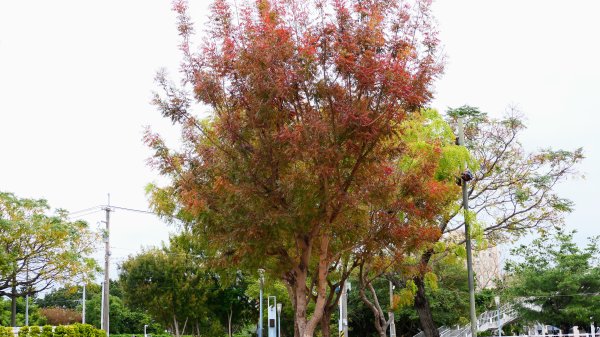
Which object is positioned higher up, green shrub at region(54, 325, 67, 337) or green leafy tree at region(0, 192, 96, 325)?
green leafy tree at region(0, 192, 96, 325)

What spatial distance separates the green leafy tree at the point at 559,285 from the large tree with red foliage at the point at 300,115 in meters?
26.3

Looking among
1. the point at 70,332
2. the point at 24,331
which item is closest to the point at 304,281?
the point at 24,331

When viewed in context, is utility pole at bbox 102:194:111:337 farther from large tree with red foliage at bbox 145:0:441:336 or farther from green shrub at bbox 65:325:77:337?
large tree with red foliage at bbox 145:0:441:336

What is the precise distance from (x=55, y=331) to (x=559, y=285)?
25.0 m

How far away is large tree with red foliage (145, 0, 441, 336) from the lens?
34.8 ft

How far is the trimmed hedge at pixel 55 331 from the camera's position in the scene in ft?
71.7

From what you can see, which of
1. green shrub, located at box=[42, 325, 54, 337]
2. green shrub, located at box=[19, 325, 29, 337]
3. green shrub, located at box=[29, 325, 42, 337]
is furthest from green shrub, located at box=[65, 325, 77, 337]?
green shrub, located at box=[19, 325, 29, 337]

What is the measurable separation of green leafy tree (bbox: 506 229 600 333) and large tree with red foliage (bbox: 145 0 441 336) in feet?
86.4

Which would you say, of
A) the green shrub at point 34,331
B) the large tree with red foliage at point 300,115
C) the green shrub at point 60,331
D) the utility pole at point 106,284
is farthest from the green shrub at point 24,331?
the large tree with red foliage at point 300,115

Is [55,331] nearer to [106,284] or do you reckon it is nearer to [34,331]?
[34,331]

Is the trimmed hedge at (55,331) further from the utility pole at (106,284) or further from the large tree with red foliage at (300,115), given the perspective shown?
the large tree with red foliage at (300,115)

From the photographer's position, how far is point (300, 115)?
37.1 feet

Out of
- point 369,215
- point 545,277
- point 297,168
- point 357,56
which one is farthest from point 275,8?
point 545,277

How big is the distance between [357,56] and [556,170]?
53.0 ft
